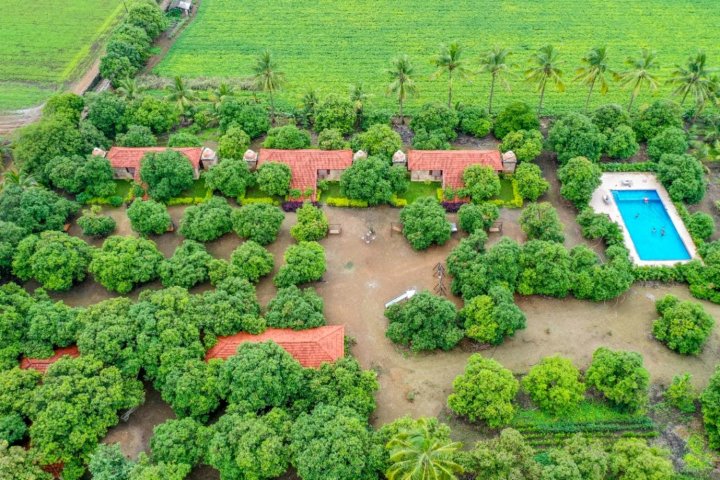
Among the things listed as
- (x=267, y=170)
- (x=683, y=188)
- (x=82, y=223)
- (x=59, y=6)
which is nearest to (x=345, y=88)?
(x=267, y=170)

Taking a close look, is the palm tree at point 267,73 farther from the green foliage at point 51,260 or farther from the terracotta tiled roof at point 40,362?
the terracotta tiled roof at point 40,362

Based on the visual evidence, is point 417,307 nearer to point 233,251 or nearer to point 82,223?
point 233,251

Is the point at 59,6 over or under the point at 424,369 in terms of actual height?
over

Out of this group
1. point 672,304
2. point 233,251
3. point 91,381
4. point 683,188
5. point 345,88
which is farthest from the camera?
point 345,88

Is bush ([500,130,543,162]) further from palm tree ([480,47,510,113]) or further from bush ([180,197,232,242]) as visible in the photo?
bush ([180,197,232,242])

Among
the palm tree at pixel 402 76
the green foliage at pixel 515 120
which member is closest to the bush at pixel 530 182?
the green foliage at pixel 515 120

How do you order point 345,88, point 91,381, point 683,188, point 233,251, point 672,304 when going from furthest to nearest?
point 345,88
point 683,188
point 233,251
point 672,304
point 91,381
